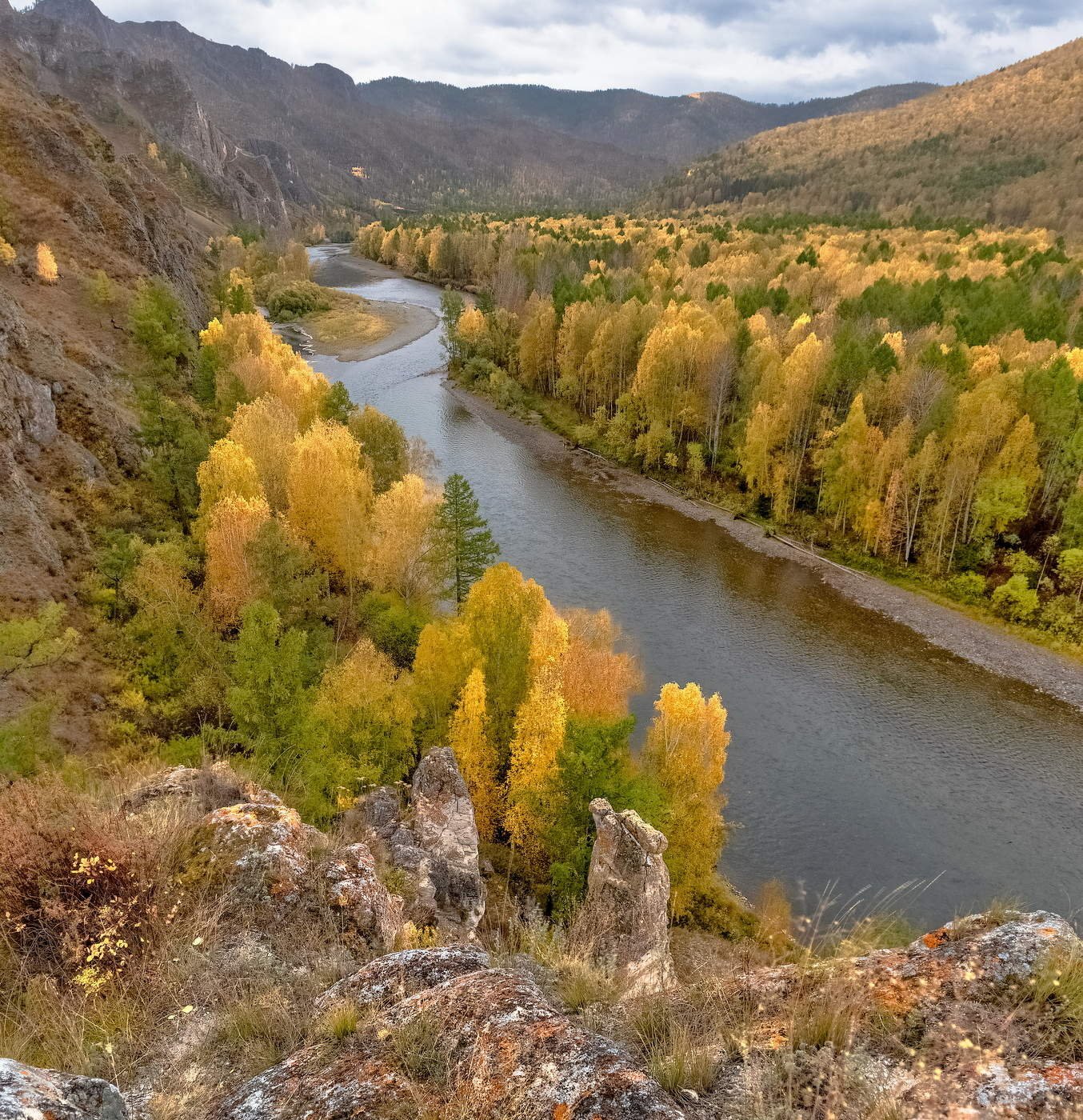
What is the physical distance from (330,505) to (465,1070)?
33.8 meters

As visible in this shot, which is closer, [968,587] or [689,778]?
[689,778]

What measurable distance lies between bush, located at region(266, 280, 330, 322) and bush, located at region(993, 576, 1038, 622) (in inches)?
4317

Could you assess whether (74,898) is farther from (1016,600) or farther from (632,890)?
(1016,600)

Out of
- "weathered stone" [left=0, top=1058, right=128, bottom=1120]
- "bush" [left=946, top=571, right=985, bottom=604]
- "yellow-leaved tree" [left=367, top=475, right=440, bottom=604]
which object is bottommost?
"bush" [left=946, top=571, right=985, bottom=604]

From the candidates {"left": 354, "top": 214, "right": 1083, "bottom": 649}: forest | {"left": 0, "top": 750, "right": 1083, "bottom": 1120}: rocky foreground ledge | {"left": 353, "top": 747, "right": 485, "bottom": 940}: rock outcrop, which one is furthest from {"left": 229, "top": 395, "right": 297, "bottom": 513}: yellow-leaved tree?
{"left": 354, "top": 214, "right": 1083, "bottom": 649}: forest

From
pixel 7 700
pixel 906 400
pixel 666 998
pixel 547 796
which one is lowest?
pixel 547 796

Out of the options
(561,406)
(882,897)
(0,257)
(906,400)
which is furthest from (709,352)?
(0,257)

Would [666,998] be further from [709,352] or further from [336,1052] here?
[709,352]

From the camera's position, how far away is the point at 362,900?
36.9ft

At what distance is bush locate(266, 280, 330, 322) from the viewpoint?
388 ft

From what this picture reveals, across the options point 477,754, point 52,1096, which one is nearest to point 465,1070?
point 52,1096

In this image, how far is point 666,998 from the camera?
7816 millimetres

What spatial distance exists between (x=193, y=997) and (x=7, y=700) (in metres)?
19.7

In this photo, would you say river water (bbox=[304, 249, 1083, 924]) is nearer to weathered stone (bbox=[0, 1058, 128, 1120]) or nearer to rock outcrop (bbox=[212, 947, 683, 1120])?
rock outcrop (bbox=[212, 947, 683, 1120])
